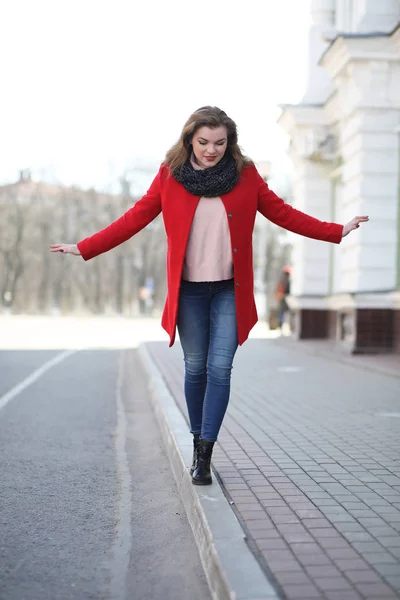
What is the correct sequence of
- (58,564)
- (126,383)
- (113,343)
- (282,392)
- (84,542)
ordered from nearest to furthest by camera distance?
(58,564)
(84,542)
(282,392)
(126,383)
(113,343)

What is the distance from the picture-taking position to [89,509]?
201 inches

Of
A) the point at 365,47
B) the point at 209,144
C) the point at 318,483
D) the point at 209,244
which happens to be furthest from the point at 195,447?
the point at 365,47

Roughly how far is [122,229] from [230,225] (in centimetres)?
63

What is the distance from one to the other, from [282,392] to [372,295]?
223 inches

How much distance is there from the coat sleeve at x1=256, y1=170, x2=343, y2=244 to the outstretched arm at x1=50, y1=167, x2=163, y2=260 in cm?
59

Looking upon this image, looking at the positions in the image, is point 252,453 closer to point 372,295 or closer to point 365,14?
point 372,295

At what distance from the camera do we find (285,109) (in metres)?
21.0

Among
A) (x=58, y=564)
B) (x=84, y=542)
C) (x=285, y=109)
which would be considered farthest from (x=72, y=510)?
(x=285, y=109)

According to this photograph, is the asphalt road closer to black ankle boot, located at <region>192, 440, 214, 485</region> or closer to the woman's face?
black ankle boot, located at <region>192, 440, 214, 485</region>

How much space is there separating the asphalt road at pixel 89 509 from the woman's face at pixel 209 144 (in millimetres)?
1989

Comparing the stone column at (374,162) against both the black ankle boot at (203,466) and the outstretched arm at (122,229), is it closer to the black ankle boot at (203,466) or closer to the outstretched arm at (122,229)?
the black ankle boot at (203,466)

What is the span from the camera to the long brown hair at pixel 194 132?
4781 millimetres

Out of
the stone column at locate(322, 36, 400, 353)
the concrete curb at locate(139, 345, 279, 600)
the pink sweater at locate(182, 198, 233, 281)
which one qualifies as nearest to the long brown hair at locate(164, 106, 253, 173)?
the pink sweater at locate(182, 198, 233, 281)

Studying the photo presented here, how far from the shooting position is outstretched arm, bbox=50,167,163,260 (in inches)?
195
